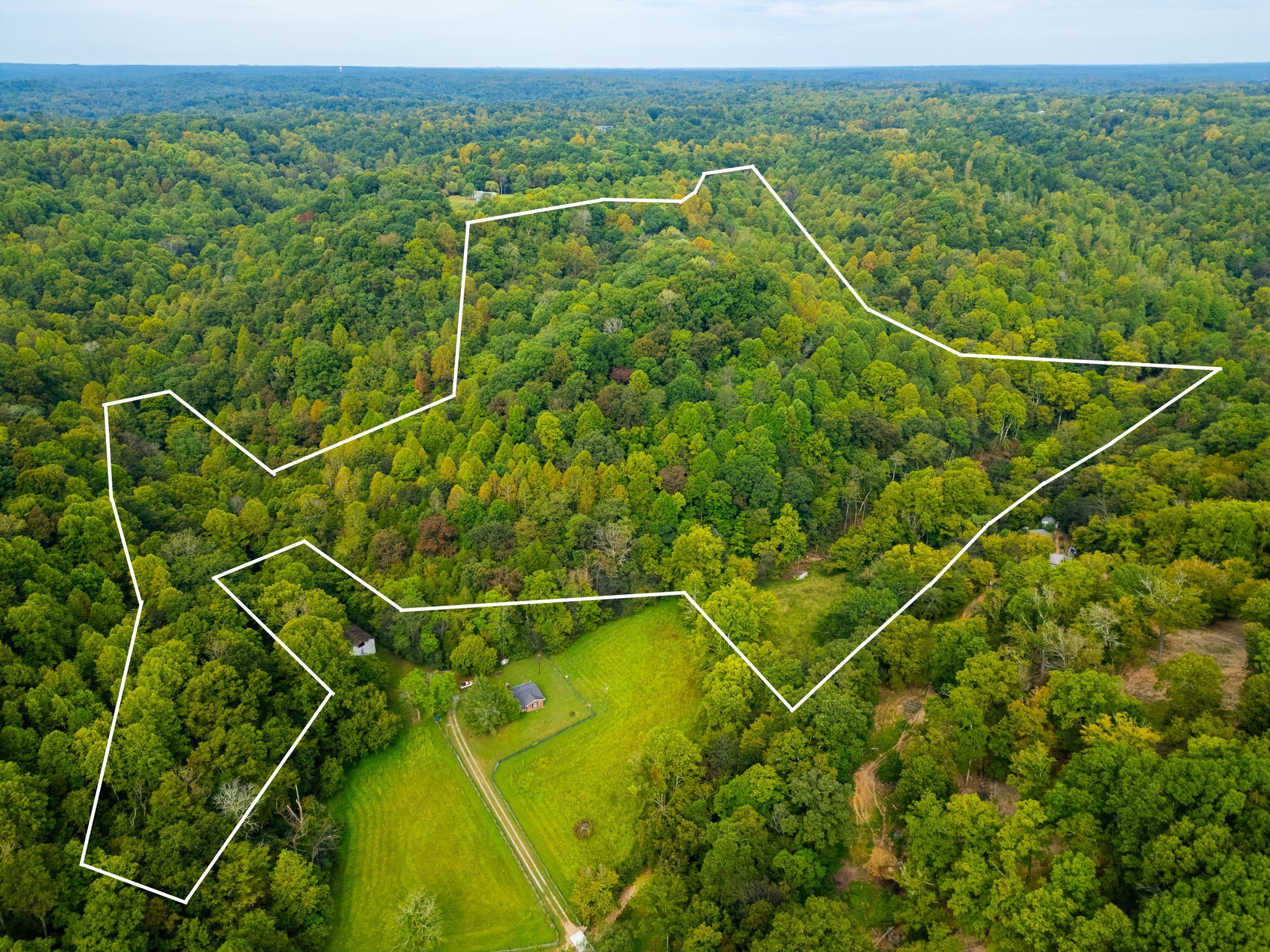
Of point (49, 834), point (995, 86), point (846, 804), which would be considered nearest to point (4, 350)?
point (49, 834)

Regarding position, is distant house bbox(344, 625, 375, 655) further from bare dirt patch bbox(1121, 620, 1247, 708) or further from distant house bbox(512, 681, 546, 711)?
bare dirt patch bbox(1121, 620, 1247, 708)

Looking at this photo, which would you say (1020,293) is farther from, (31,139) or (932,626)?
(31,139)

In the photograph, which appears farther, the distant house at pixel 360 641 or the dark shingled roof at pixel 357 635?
the dark shingled roof at pixel 357 635

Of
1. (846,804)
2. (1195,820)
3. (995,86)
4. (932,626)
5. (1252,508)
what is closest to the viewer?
(1195,820)

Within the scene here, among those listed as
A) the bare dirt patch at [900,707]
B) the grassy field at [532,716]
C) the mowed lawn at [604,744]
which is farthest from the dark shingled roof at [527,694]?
the bare dirt patch at [900,707]

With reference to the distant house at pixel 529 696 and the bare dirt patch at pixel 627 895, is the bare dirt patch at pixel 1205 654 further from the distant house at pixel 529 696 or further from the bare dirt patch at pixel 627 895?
the distant house at pixel 529 696
